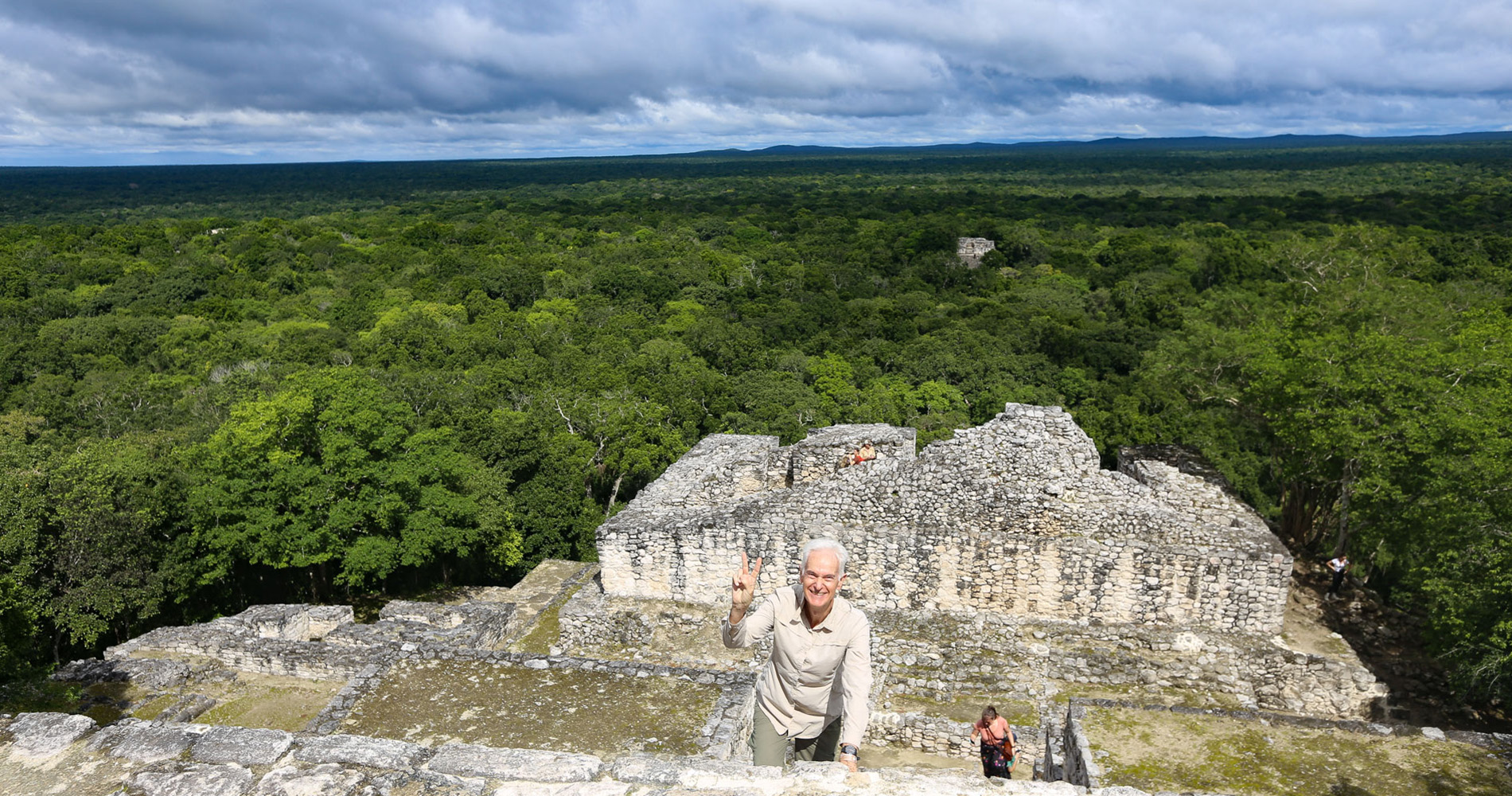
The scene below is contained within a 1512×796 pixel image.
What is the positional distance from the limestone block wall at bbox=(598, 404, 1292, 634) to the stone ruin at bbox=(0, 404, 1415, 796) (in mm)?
30

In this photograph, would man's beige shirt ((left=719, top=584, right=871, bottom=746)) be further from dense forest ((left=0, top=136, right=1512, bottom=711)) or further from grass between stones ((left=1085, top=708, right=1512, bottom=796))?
dense forest ((left=0, top=136, right=1512, bottom=711))

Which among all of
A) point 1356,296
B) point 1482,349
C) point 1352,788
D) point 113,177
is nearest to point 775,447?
point 1352,788

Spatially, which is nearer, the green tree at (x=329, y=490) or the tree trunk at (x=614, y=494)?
Result: the green tree at (x=329, y=490)

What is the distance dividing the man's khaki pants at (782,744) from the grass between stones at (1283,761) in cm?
345

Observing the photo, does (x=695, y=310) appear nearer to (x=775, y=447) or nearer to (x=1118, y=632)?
(x=775, y=447)

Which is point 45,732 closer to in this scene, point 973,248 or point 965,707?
point 965,707

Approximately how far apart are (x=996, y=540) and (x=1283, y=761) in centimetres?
428

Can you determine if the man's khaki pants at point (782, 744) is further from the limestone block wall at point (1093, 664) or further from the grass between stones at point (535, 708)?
the limestone block wall at point (1093, 664)

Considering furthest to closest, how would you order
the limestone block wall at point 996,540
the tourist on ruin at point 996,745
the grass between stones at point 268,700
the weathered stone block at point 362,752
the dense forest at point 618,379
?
the dense forest at point 618,379
the limestone block wall at point 996,540
the grass between stones at point 268,700
the tourist on ruin at point 996,745
the weathered stone block at point 362,752

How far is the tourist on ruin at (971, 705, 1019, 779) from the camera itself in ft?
27.4

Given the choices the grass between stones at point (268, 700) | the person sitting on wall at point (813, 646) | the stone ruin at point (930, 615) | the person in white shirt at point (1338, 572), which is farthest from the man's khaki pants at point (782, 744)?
the person in white shirt at point (1338, 572)

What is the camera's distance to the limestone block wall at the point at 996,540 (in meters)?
11.0

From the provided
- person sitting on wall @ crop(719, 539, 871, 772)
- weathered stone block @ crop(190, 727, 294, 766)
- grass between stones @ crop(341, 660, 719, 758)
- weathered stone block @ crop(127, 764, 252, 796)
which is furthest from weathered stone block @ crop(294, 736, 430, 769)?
person sitting on wall @ crop(719, 539, 871, 772)

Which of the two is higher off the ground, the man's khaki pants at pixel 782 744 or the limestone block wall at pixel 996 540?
the man's khaki pants at pixel 782 744
